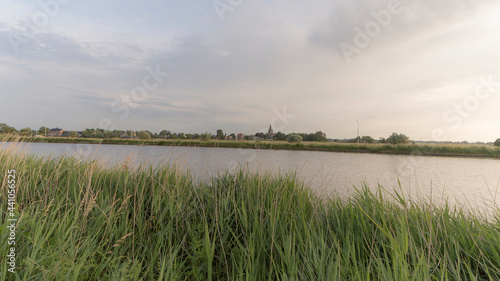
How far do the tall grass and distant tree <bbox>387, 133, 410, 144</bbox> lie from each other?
147ft

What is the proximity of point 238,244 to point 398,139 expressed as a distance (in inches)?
1893

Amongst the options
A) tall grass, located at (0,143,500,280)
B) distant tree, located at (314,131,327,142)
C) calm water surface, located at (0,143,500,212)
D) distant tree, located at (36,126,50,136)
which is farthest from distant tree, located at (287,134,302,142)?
tall grass, located at (0,143,500,280)

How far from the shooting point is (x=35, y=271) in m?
2.20

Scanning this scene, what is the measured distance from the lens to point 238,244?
305cm

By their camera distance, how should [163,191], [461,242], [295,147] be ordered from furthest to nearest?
[295,147] → [163,191] → [461,242]

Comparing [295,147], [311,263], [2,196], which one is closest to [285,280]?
[311,263]

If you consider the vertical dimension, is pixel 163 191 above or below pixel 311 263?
above

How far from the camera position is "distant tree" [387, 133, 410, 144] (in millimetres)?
41750

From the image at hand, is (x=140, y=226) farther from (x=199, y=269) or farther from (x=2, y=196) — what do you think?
(x=2, y=196)

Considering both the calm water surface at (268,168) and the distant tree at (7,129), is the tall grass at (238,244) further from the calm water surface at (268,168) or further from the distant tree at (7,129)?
the distant tree at (7,129)

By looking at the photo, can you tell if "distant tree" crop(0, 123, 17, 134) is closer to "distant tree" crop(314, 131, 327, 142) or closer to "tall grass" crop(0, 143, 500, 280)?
"tall grass" crop(0, 143, 500, 280)

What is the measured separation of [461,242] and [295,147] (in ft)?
154

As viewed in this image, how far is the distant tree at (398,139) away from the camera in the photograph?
1644 inches

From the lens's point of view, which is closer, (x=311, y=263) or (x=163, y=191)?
(x=311, y=263)
